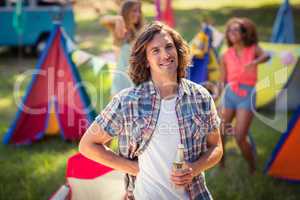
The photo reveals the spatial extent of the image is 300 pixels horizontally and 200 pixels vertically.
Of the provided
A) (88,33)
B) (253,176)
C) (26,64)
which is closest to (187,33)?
(88,33)

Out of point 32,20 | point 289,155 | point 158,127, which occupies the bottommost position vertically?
point 289,155

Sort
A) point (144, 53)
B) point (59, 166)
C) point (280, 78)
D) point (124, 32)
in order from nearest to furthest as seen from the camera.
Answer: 1. point (144, 53)
2. point (124, 32)
3. point (59, 166)
4. point (280, 78)

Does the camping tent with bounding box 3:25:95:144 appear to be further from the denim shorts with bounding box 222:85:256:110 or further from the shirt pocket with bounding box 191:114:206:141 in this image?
the shirt pocket with bounding box 191:114:206:141

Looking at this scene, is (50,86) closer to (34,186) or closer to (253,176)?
(34,186)

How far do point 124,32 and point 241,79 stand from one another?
1.18m

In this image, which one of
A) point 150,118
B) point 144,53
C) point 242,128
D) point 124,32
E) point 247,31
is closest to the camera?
point 150,118

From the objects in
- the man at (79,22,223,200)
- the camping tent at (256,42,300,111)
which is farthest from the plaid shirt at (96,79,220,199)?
the camping tent at (256,42,300,111)

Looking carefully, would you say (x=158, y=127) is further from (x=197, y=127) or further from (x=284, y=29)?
(x=284, y=29)

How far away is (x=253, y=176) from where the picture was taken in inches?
191

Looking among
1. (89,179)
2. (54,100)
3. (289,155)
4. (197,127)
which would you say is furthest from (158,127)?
(54,100)

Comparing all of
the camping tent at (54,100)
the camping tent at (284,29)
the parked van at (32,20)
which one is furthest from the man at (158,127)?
the parked van at (32,20)

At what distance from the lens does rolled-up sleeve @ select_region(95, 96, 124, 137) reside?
7.85 ft

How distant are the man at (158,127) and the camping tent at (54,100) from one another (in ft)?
10.3

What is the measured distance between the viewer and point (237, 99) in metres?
4.79
